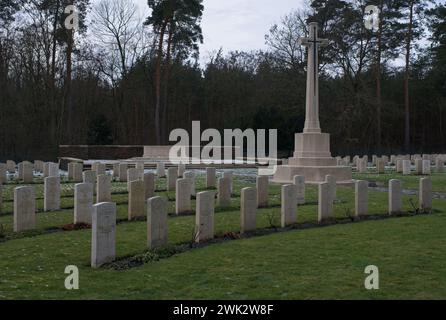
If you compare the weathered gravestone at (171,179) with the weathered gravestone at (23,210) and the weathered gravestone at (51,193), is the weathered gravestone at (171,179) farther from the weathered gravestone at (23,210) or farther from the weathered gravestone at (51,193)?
the weathered gravestone at (23,210)

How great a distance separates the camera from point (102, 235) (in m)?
6.64

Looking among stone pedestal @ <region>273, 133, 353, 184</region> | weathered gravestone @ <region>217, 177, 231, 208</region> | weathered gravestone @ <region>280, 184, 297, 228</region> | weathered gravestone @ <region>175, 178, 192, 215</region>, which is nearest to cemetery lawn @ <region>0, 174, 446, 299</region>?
weathered gravestone @ <region>280, 184, 297, 228</region>

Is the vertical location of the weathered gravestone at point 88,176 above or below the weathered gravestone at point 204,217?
above

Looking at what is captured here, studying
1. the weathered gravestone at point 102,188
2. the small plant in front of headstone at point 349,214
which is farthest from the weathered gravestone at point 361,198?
the weathered gravestone at point 102,188

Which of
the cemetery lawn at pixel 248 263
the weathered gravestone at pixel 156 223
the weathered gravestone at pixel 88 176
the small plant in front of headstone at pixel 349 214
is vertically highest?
the weathered gravestone at pixel 88 176

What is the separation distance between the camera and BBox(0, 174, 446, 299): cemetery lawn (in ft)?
17.5

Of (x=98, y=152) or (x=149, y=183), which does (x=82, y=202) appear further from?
(x=98, y=152)

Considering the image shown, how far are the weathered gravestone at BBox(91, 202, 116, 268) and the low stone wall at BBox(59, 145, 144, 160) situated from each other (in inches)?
1018

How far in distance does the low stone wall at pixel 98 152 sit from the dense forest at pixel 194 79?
8.66ft

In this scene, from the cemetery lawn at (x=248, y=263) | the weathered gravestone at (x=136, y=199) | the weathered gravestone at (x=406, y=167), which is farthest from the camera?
the weathered gravestone at (x=406, y=167)

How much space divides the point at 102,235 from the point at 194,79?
41.4m

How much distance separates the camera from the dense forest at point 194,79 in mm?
34719

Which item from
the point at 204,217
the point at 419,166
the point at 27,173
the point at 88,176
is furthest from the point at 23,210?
the point at 419,166

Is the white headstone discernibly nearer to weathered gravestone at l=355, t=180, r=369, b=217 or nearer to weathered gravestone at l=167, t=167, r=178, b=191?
weathered gravestone at l=355, t=180, r=369, b=217
